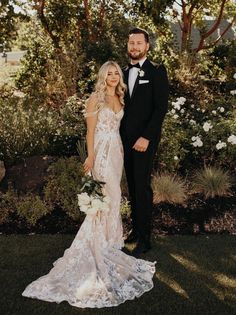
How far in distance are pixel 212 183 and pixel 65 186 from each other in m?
2.18

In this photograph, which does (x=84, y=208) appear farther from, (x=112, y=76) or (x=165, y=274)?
(x=112, y=76)

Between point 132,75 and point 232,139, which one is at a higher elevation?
point 132,75

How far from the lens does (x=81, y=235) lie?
16.4 ft

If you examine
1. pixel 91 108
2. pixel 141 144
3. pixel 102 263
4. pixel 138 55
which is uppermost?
pixel 138 55

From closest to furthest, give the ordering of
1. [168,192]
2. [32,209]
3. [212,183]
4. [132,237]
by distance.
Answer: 1. [132,237]
2. [32,209]
3. [168,192]
4. [212,183]

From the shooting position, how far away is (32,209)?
245 inches

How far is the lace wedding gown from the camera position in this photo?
4.40 m

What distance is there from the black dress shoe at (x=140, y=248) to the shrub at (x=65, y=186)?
1.12 metres

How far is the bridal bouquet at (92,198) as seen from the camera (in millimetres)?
4695

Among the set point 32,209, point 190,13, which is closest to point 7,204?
point 32,209

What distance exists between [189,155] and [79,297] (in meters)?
4.26

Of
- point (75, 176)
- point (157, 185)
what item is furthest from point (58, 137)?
point (157, 185)

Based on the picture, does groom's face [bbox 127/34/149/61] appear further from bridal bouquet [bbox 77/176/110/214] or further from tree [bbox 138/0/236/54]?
tree [bbox 138/0/236/54]

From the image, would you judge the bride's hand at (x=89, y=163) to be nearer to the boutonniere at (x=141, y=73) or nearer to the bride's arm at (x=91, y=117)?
the bride's arm at (x=91, y=117)
